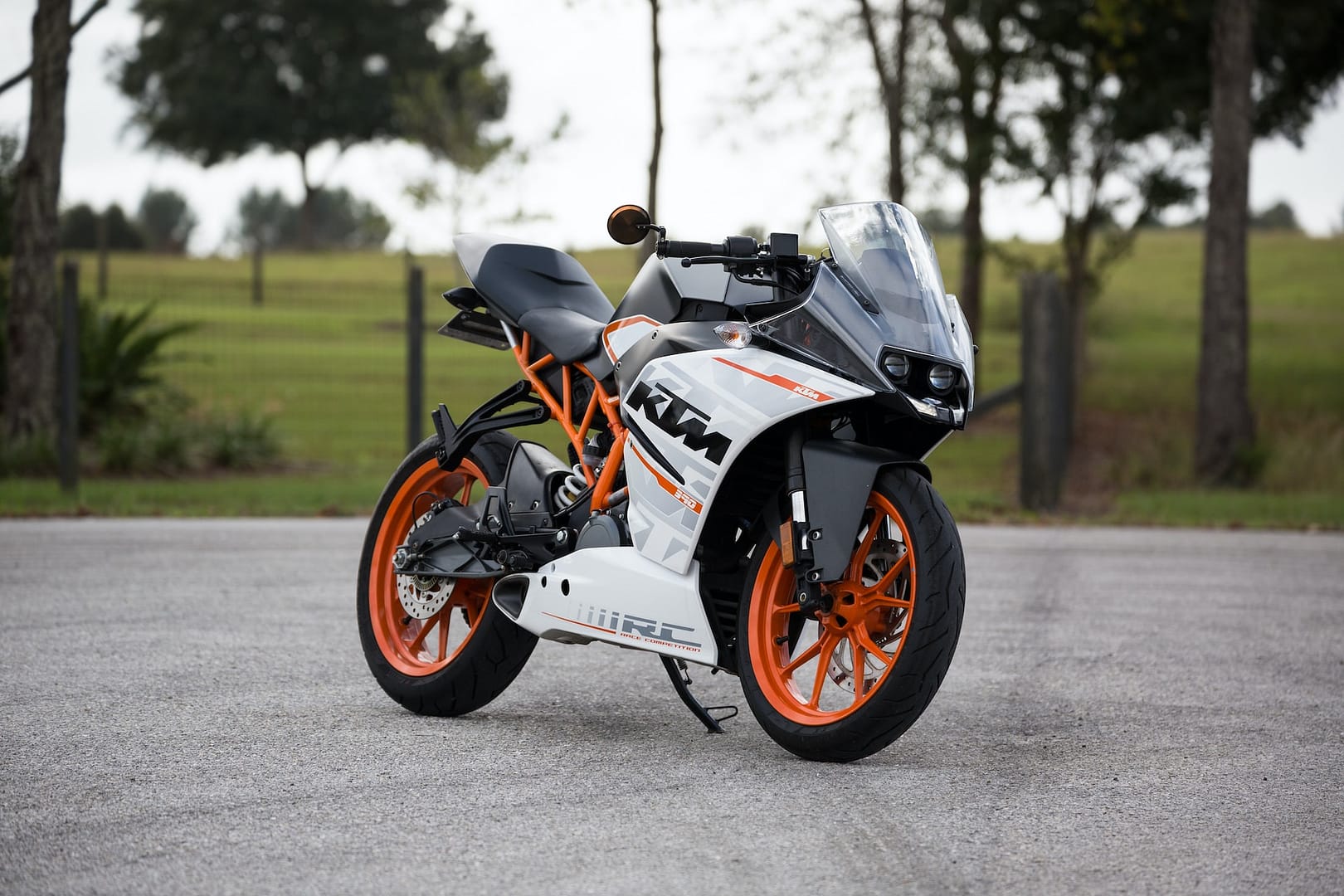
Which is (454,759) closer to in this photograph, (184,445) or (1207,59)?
(184,445)

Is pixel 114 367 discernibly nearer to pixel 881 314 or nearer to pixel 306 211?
pixel 881 314

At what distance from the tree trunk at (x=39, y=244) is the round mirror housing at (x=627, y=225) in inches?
423

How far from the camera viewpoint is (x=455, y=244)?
5.71 m

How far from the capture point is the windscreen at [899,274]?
14.5 feet

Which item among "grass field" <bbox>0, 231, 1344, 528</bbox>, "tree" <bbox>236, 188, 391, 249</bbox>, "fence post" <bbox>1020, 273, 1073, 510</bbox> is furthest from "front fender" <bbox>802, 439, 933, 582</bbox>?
"tree" <bbox>236, 188, 391, 249</bbox>

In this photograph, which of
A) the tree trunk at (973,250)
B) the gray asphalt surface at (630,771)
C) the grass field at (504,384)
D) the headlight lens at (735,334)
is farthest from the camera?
the tree trunk at (973,250)

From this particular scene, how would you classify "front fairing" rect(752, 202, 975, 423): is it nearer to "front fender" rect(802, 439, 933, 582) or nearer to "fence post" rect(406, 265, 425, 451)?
"front fender" rect(802, 439, 933, 582)

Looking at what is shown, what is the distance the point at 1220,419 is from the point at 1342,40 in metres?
9.73

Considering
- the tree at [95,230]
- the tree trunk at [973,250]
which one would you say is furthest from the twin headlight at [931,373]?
the tree at [95,230]

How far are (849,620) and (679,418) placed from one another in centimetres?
80

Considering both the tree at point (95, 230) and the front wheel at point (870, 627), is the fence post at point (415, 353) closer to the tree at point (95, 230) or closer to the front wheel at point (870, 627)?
the front wheel at point (870, 627)

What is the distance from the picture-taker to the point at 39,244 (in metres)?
14.3

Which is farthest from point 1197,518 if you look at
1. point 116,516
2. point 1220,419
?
point 116,516

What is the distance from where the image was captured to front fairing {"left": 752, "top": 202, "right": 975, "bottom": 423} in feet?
14.3
